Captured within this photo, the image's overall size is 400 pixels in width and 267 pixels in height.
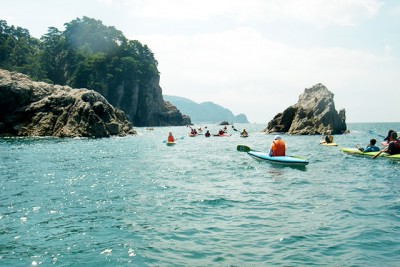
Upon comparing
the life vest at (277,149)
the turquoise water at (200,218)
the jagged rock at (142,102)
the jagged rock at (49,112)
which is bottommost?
the turquoise water at (200,218)

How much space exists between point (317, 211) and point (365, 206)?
6.68ft

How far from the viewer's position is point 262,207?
11.8 m

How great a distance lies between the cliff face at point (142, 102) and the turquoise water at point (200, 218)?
107 meters

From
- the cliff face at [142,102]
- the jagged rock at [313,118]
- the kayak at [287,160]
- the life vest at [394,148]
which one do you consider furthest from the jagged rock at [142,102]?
the life vest at [394,148]

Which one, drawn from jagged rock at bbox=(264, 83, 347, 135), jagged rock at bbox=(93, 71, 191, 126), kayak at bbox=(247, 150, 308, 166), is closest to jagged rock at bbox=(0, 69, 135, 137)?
jagged rock at bbox=(264, 83, 347, 135)

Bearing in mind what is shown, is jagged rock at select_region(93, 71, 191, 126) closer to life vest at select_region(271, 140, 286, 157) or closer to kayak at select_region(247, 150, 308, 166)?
kayak at select_region(247, 150, 308, 166)

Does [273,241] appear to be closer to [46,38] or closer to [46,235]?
[46,235]

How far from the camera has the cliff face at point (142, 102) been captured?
126m

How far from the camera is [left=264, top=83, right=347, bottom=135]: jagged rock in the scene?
2623 inches

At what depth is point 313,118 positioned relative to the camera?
68.1 metres

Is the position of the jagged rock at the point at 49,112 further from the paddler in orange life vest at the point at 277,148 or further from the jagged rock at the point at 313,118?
the paddler in orange life vest at the point at 277,148

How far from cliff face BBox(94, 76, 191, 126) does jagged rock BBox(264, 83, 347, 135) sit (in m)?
67.4

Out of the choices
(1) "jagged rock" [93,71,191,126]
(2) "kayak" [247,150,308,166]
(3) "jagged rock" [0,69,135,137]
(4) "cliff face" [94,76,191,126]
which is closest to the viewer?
(2) "kayak" [247,150,308,166]

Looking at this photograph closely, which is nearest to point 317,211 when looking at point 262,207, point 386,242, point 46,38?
point 262,207
